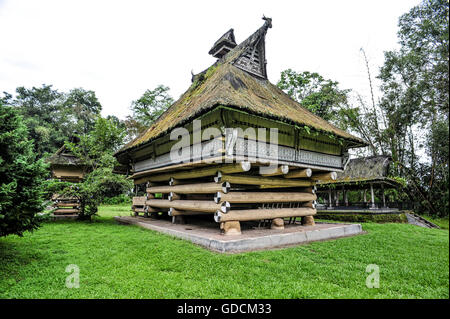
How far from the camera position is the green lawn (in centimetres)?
375

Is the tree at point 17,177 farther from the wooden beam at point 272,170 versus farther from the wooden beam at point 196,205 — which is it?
the wooden beam at point 272,170

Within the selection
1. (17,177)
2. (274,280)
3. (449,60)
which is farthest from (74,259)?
(449,60)

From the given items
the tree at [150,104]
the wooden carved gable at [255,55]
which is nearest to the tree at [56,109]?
the tree at [150,104]

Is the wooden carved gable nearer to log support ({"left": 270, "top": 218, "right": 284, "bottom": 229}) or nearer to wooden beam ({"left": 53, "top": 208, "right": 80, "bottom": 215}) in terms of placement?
log support ({"left": 270, "top": 218, "right": 284, "bottom": 229})

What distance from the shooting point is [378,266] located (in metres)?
5.12

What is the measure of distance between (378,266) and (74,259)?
20.9 feet

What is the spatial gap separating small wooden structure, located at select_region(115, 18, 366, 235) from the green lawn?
→ 184cm

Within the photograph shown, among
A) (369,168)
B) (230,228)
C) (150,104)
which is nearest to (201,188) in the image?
(230,228)

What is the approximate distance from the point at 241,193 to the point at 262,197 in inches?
34.1

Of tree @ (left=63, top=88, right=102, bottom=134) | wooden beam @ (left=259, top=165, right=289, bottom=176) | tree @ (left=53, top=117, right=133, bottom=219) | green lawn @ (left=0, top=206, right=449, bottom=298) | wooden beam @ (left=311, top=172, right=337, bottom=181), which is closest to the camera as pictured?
green lawn @ (left=0, top=206, right=449, bottom=298)

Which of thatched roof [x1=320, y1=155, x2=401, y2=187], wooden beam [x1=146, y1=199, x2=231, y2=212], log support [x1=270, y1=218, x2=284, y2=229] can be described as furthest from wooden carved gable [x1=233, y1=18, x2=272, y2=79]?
thatched roof [x1=320, y1=155, x2=401, y2=187]

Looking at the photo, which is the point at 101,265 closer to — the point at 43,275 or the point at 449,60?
the point at 43,275

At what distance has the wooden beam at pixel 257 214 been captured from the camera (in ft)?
23.6

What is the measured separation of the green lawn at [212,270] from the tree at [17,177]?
87cm
